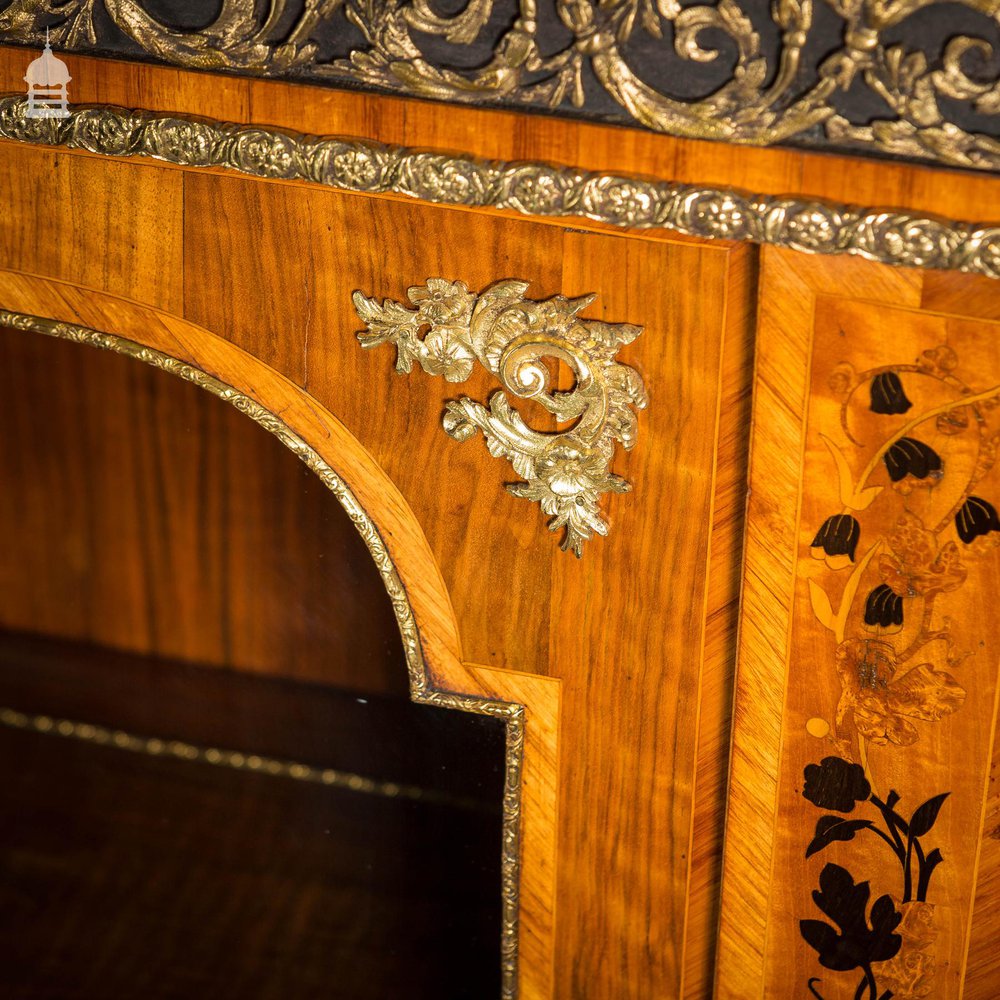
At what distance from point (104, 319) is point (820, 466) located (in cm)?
49

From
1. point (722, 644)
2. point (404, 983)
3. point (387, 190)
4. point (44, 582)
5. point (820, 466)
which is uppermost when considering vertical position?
point (387, 190)

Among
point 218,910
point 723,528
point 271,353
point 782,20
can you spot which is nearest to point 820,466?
point 723,528

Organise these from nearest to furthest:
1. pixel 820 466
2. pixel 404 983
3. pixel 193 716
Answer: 1. pixel 820 466
2. pixel 404 983
3. pixel 193 716

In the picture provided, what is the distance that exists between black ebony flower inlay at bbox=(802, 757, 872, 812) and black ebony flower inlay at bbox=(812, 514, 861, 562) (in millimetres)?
148

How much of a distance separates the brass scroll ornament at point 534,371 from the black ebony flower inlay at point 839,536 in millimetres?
123

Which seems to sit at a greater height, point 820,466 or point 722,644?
point 820,466

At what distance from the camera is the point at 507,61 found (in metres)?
0.78

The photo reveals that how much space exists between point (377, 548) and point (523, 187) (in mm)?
284

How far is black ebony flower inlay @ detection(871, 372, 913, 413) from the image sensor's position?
0.79m

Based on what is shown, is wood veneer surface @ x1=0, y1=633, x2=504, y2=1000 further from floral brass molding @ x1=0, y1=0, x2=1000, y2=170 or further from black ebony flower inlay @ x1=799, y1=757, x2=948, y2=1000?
floral brass molding @ x1=0, y1=0, x2=1000, y2=170

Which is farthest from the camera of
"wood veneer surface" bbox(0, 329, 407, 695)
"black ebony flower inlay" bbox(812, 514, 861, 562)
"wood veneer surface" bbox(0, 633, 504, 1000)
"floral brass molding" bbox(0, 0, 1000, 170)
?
"wood veneer surface" bbox(0, 329, 407, 695)

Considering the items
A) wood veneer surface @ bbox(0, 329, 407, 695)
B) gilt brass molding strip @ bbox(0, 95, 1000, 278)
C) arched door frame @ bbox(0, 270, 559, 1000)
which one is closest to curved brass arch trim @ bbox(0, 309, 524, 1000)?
arched door frame @ bbox(0, 270, 559, 1000)

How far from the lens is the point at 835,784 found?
912 mm

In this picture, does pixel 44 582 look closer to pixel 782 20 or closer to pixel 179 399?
pixel 179 399
